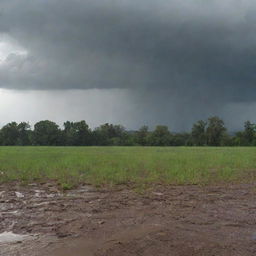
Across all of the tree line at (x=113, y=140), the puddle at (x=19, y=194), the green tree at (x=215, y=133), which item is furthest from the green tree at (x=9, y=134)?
the puddle at (x=19, y=194)

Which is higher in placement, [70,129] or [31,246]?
[70,129]

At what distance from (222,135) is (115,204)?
91474 mm

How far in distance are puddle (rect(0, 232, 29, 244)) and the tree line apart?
87973 mm

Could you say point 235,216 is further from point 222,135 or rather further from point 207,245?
point 222,135

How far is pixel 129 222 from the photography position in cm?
704

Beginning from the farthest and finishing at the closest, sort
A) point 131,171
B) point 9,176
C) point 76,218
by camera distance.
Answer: point 131,171 < point 9,176 < point 76,218

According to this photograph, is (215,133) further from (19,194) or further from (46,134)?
(19,194)

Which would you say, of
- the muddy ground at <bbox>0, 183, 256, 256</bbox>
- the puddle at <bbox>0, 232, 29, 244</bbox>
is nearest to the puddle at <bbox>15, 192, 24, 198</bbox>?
the muddy ground at <bbox>0, 183, 256, 256</bbox>

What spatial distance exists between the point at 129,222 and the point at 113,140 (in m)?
95.8

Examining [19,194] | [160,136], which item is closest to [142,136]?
[160,136]

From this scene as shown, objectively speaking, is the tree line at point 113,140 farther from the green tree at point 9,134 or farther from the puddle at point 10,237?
the puddle at point 10,237

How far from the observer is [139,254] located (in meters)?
5.29

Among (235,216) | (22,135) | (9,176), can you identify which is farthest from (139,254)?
(22,135)

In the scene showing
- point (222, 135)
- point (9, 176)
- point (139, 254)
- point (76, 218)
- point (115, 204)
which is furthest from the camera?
point (222, 135)
